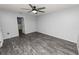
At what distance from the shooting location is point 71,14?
3.58 metres

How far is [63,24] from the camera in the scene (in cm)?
410

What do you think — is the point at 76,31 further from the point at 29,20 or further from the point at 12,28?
the point at 12,28

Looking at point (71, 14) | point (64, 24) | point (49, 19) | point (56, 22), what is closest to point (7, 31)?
point (49, 19)

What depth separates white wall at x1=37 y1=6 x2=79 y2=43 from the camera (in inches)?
136

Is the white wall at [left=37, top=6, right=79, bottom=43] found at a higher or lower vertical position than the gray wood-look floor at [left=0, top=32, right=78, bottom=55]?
higher

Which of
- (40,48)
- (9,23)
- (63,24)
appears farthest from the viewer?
(9,23)

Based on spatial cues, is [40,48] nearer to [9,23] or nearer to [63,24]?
[63,24]

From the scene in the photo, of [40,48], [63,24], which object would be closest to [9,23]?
[40,48]

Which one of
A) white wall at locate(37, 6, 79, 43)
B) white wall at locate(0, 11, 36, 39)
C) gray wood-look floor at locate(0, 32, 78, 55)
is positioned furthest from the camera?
white wall at locate(0, 11, 36, 39)

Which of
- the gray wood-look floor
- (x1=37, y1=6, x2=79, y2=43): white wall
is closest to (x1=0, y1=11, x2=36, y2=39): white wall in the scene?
the gray wood-look floor

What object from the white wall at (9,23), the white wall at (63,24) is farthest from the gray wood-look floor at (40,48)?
the white wall at (9,23)

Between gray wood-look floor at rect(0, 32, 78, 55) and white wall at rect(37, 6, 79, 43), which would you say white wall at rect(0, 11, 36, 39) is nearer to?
gray wood-look floor at rect(0, 32, 78, 55)
